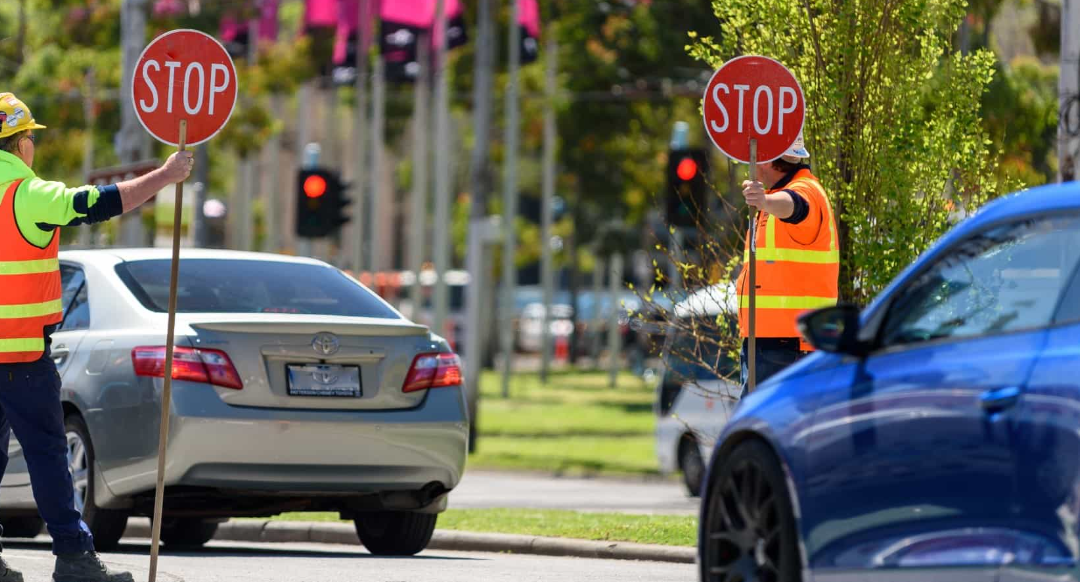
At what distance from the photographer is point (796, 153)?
975cm

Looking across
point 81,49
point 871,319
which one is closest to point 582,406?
point 81,49

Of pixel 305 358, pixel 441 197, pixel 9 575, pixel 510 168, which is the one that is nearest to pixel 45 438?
pixel 9 575

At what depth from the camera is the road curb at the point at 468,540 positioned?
10914mm

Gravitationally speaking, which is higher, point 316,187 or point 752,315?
point 316,187

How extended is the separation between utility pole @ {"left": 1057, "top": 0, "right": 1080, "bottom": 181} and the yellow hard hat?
26.4 feet

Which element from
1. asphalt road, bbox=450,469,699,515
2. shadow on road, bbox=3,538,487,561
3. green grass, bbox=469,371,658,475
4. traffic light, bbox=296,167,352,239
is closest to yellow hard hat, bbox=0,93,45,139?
shadow on road, bbox=3,538,487,561

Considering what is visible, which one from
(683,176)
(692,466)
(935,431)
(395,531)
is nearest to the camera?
(935,431)

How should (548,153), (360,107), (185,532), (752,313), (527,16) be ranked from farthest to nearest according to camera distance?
1. (548,153)
2. (360,107)
3. (527,16)
4. (185,532)
5. (752,313)

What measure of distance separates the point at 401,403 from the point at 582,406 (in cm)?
2504

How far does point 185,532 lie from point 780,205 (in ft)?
15.2

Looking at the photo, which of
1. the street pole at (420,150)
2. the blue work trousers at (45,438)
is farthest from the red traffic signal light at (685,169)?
the street pole at (420,150)

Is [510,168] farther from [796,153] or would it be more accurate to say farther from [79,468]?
[796,153]

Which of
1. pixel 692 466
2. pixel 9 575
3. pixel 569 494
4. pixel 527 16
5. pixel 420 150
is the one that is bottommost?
pixel 569 494

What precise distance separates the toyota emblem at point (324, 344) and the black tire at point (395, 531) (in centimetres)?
131
